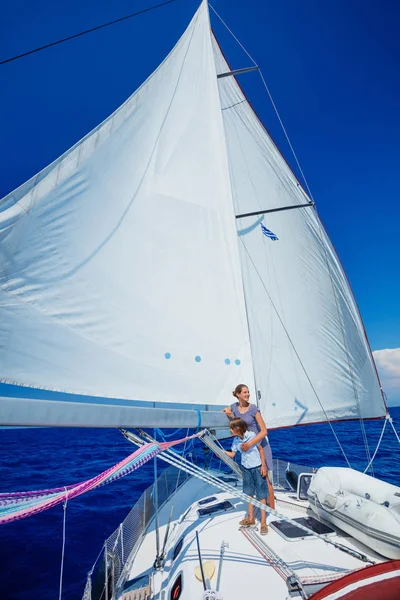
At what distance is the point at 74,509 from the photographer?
8.92 m

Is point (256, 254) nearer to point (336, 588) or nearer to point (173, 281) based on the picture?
point (173, 281)

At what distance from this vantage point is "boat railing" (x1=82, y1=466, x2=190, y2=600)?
3.38 m

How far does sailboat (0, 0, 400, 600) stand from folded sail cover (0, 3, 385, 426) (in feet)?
0.07

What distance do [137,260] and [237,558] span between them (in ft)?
12.2

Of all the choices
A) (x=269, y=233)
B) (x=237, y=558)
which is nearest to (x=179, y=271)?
(x=269, y=233)

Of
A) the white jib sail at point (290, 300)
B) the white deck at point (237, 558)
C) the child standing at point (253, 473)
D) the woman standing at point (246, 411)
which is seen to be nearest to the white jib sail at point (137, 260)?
the woman standing at point (246, 411)

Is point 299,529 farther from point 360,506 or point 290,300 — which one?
point 290,300

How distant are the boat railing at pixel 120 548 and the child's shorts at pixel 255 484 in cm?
174

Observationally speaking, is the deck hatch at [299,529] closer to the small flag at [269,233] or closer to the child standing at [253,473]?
the child standing at [253,473]

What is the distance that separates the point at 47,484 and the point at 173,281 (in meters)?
10.8

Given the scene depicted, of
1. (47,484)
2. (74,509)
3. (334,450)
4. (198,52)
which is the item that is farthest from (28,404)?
(334,450)

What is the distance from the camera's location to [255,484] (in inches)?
174

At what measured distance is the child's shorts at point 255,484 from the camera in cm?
436

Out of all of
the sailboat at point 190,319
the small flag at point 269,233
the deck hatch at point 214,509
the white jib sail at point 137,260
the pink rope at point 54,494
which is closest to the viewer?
the pink rope at point 54,494
